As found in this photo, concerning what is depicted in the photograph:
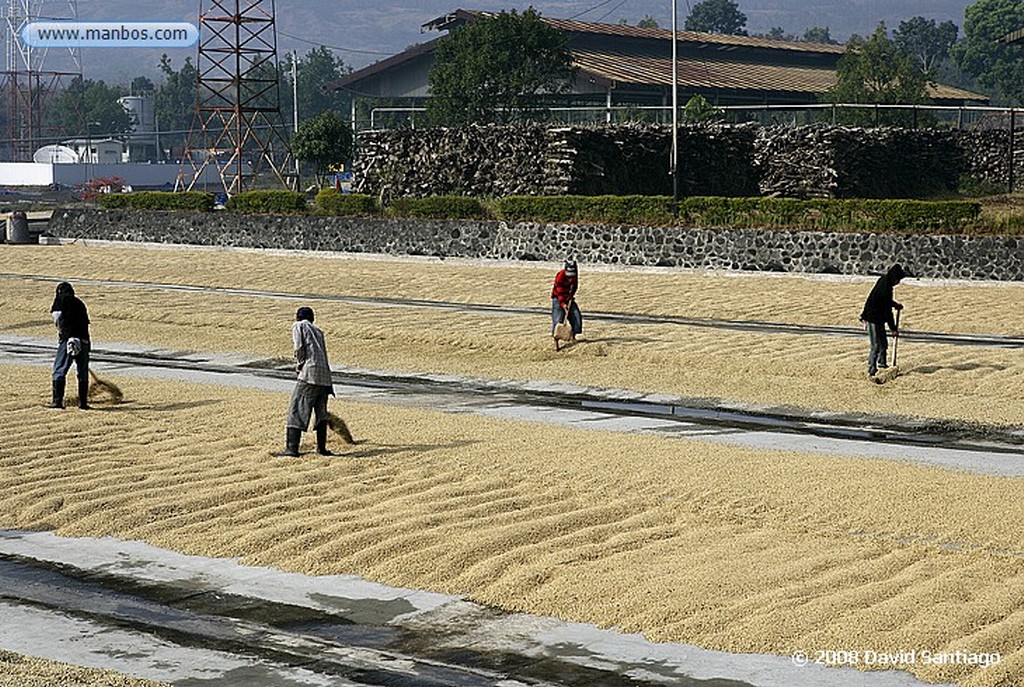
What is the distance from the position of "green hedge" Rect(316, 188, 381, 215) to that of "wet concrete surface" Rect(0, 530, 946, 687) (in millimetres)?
35564

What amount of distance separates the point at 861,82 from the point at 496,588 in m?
58.4

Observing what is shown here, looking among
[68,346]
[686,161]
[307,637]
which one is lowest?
[307,637]

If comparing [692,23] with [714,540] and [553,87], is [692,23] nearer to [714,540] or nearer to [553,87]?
[553,87]

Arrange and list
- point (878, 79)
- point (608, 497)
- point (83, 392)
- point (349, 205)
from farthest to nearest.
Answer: point (878, 79), point (349, 205), point (83, 392), point (608, 497)

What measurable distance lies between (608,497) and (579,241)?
92.0ft

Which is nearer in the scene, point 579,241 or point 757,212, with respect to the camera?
point 757,212

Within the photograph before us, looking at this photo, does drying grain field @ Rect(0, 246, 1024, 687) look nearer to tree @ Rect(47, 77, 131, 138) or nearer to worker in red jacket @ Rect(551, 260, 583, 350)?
worker in red jacket @ Rect(551, 260, 583, 350)

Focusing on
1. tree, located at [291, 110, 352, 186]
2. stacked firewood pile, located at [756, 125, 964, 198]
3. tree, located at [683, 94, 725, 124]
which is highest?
tree, located at [683, 94, 725, 124]

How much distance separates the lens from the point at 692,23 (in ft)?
607

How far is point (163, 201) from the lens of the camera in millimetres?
52906

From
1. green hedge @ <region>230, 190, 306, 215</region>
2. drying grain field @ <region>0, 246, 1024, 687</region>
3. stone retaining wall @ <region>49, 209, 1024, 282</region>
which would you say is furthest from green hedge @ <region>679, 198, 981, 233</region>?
green hedge @ <region>230, 190, 306, 215</region>

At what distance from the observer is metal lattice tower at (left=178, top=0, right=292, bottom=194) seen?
202 feet

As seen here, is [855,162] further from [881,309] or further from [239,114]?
[881,309]

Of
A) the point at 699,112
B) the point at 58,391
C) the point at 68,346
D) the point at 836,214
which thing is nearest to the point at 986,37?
the point at 699,112
